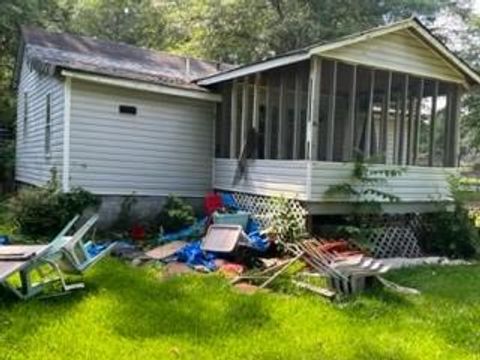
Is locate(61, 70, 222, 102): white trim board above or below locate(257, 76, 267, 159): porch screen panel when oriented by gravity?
above

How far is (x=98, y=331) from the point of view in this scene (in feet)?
16.4

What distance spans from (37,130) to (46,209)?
437cm

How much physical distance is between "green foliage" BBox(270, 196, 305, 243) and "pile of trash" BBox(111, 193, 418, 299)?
0.51ft

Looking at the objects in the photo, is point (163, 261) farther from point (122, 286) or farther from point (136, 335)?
point (136, 335)

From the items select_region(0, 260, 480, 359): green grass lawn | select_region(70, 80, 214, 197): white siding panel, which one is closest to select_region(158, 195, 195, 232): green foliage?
select_region(70, 80, 214, 197): white siding panel

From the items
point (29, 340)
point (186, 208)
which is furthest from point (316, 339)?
point (186, 208)

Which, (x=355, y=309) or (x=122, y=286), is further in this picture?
(x=122, y=286)

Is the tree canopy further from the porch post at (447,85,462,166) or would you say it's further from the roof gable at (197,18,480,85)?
the roof gable at (197,18,480,85)

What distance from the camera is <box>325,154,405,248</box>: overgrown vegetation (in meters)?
9.57

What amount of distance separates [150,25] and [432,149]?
2179 centimetres

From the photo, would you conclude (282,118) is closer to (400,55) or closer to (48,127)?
(400,55)

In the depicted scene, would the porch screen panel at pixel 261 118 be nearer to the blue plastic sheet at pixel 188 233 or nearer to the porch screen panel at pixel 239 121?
the porch screen panel at pixel 239 121

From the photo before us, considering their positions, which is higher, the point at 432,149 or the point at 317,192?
the point at 432,149

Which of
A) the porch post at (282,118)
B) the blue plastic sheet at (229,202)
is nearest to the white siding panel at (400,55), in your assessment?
the porch post at (282,118)
